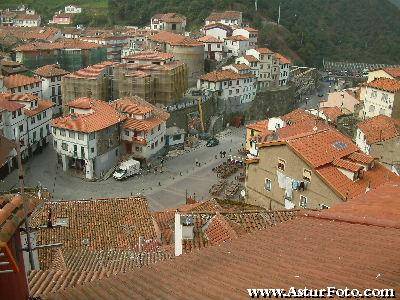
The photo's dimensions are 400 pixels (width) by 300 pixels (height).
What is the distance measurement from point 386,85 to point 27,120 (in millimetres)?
35628

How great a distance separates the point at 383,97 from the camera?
155 ft

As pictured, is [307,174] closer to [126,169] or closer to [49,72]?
[126,169]

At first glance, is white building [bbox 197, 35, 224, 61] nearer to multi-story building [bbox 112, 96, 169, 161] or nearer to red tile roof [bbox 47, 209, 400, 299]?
multi-story building [bbox 112, 96, 169, 161]

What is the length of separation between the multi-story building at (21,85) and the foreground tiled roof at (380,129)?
110 ft

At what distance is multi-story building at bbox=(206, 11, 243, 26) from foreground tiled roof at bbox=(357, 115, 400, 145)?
52.4 m

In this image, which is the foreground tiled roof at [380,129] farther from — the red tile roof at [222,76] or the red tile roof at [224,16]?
the red tile roof at [224,16]

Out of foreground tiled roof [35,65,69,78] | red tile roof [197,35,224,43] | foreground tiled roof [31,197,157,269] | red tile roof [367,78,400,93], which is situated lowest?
foreground tiled roof [31,197,157,269]

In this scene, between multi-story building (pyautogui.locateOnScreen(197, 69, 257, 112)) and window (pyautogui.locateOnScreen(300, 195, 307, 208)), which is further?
multi-story building (pyautogui.locateOnScreen(197, 69, 257, 112))

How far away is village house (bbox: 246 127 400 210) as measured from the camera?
74.5ft

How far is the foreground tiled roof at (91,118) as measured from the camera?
125 feet

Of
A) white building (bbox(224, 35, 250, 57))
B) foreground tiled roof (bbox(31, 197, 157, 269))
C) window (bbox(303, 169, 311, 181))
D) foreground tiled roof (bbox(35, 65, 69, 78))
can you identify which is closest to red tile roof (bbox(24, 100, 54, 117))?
foreground tiled roof (bbox(35, 65, 69, 78))

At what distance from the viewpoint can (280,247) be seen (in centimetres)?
740

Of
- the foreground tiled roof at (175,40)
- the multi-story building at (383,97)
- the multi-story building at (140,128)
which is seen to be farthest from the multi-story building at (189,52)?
the multi-story building at (383,97)

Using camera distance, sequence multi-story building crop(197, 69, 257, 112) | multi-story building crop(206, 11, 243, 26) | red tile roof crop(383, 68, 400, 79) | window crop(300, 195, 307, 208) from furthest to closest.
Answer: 1. multi-story building crop(206, 11, 243, 26)
2. multi-story building crop(197, 69, 257, 112)
3. red tile roof crop(383, 68, 400, 79)
4. window crop(300, 195, 307, 208)
